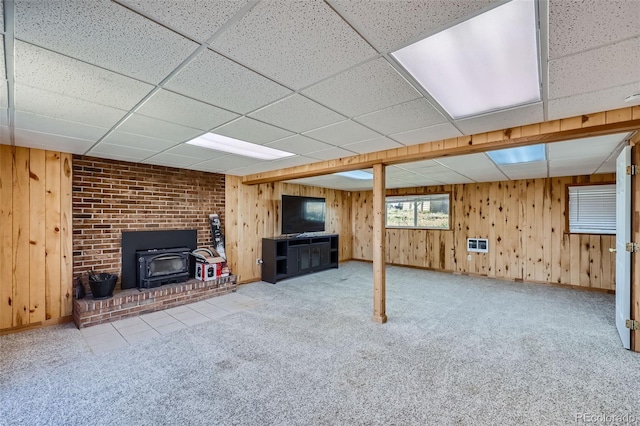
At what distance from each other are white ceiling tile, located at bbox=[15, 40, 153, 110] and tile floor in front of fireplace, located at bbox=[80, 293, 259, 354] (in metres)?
2.45

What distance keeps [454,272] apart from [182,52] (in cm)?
698

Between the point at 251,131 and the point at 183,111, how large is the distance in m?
0.69

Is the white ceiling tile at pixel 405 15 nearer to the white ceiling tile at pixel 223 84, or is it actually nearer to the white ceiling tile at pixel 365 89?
the white ceiling tile at pixel 365 89

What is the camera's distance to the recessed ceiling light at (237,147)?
322 cm

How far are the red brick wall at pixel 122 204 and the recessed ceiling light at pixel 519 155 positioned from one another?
4.72m

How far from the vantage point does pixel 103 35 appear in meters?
1.37

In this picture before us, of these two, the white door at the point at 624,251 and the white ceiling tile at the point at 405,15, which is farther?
the white door at the point at 624,251

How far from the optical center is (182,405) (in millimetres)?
2043

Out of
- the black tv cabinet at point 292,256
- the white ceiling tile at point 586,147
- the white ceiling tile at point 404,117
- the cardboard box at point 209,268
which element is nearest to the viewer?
the white ceiling tile at point 404,117

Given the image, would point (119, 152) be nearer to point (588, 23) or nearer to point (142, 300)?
point (142, 300)

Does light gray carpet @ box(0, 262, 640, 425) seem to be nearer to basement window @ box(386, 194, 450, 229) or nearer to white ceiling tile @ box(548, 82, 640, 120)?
white ceiling tile @ box(548, 82, 640, 120)

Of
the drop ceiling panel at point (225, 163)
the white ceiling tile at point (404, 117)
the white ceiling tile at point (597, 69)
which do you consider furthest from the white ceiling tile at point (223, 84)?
the drop ceiling panel at point (225, 163)

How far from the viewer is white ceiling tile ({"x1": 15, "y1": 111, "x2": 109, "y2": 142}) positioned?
2.47m

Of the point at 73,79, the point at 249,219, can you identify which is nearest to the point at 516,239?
the point at 249,219
